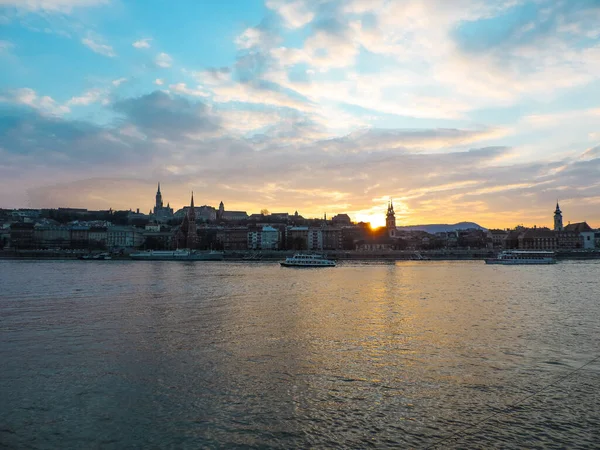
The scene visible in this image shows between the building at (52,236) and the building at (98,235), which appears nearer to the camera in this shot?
the building at (52,236)

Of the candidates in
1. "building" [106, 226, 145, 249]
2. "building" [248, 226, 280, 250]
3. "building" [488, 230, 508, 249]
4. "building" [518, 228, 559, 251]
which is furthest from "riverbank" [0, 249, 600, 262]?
"building" [488, 230, 508, 249]

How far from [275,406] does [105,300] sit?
18.6m

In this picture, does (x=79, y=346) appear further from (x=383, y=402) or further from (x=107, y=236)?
(x=107, y=236)

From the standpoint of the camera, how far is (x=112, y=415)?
8.85 m

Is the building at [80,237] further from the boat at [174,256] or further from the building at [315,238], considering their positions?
the building at [315,238]

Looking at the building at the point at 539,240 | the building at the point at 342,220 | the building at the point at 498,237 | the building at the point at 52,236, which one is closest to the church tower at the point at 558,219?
the building at the point at 539,240

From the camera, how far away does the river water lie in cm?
805

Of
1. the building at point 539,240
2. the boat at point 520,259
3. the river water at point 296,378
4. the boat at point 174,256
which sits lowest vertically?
the river water at point 296,378

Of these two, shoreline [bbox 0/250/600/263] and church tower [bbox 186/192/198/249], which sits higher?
church tower [bbox 186/192/198/249]

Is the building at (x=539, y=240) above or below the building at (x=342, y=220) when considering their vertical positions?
below

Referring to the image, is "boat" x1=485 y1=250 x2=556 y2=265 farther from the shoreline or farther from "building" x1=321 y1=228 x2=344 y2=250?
"building" x1=321 y1=228 x2=344 y2=250

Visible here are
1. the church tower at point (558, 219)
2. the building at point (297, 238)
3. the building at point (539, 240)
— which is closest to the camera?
the building at point (297, 238)

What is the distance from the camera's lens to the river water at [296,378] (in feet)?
26.4

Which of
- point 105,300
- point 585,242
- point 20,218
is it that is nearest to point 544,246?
point 585,242
